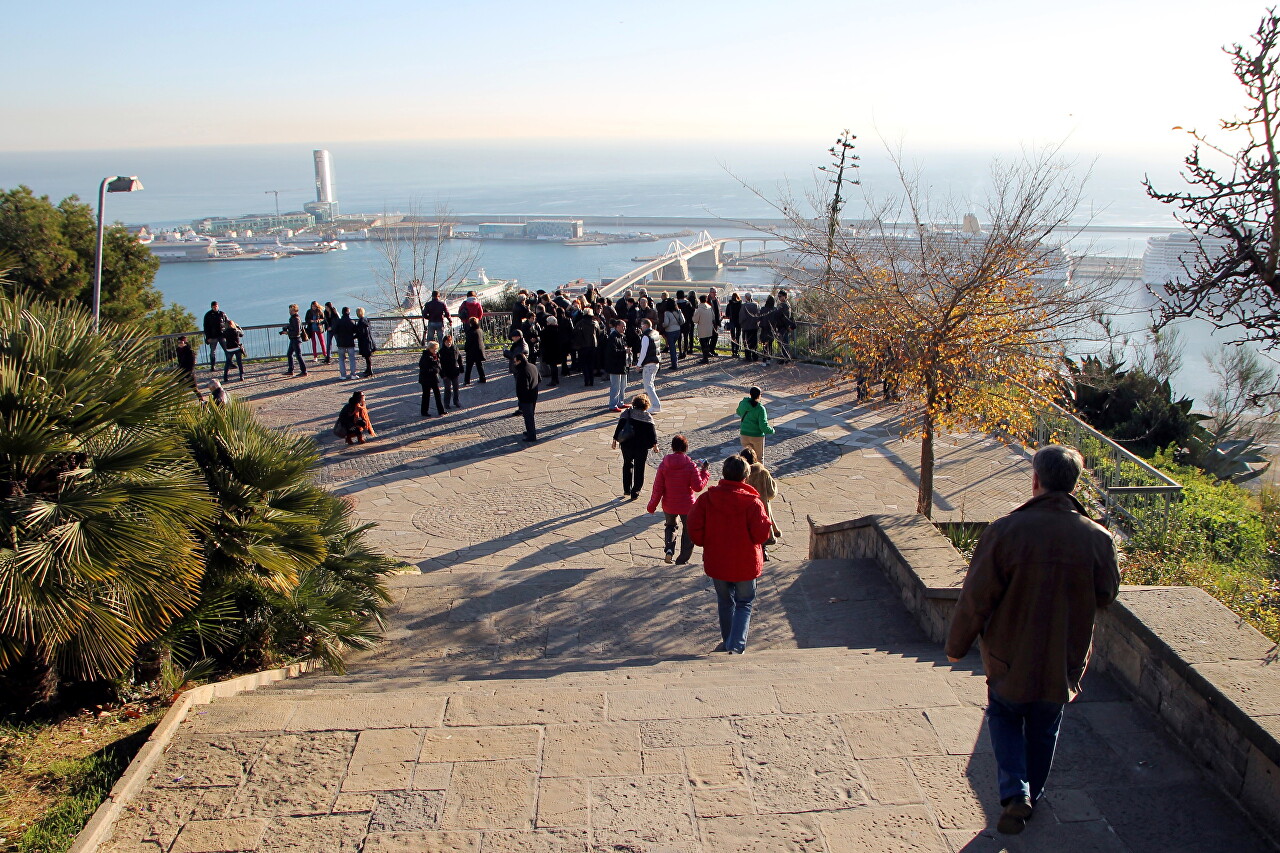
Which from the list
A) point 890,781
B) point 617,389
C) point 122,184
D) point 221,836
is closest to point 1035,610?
point 890,781

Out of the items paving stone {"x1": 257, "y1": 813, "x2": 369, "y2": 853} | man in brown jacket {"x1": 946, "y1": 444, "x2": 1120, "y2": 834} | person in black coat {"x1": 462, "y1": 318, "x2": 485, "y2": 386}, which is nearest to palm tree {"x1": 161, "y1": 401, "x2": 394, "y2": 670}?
paving stone {"x1": 257, "y1": 813, "x2": 369, "y2": 853}

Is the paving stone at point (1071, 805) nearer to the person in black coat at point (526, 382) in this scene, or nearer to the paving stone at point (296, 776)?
the paving stone at point (296, 776)

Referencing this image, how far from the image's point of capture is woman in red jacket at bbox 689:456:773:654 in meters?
5.71

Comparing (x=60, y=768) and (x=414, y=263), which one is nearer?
(x=60, y=768)

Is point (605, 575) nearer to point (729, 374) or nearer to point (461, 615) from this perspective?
point (461, 615)

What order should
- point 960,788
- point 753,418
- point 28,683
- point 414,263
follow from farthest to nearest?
point 414,263 → point 753,418 → point 28,683 → point 960,788

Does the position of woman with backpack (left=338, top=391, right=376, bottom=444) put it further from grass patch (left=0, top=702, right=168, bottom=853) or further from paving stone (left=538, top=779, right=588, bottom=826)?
paving stone (left=538, top=779, right=588, bottom=826)

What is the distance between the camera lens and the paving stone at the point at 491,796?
3412mm

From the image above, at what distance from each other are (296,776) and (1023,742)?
9.60 feet

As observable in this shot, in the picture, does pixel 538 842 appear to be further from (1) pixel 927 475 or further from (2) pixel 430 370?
(2) pixel 430 370

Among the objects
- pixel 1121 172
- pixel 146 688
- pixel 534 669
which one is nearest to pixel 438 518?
pixel 534 669

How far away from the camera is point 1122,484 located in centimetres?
941

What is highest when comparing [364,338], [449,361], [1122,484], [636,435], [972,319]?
[972,319]

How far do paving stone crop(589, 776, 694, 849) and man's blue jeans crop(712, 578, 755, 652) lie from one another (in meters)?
2.27
